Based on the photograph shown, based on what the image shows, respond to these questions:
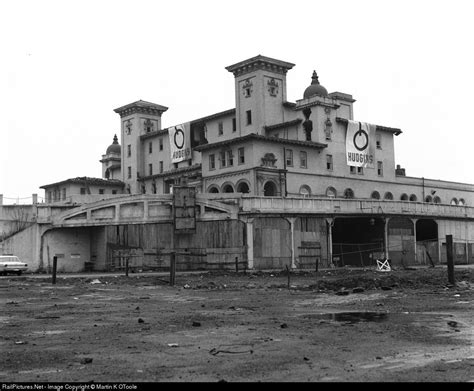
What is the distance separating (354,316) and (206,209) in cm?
3576

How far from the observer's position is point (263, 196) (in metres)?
52.6

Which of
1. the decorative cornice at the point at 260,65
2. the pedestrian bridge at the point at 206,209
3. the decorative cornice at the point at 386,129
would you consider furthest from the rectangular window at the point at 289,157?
the pedestrian bridge at the point at 206,209

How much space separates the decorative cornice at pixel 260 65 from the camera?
2975 inches

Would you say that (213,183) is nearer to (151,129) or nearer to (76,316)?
(151,129)

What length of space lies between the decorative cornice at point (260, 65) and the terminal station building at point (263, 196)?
152mm

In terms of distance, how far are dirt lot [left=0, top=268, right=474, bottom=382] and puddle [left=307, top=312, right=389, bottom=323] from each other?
27 mm

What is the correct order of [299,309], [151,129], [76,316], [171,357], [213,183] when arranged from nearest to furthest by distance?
[171,357]
[76,316]
[299,309]
[213,183]
[151,129]

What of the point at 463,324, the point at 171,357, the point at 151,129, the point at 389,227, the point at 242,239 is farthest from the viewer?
the point at 151,129

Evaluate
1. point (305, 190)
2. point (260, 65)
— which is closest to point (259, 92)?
point (260, 65)

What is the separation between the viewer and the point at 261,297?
2433 centimetres

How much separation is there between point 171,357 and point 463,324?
25.2 ft

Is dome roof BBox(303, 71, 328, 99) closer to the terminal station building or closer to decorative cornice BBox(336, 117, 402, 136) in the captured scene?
the terminal station building

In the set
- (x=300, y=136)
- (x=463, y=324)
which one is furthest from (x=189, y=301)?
(x=300, y=136)

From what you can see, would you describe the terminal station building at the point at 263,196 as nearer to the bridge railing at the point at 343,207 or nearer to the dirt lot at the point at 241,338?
the bridge railing at the point at 343,207
